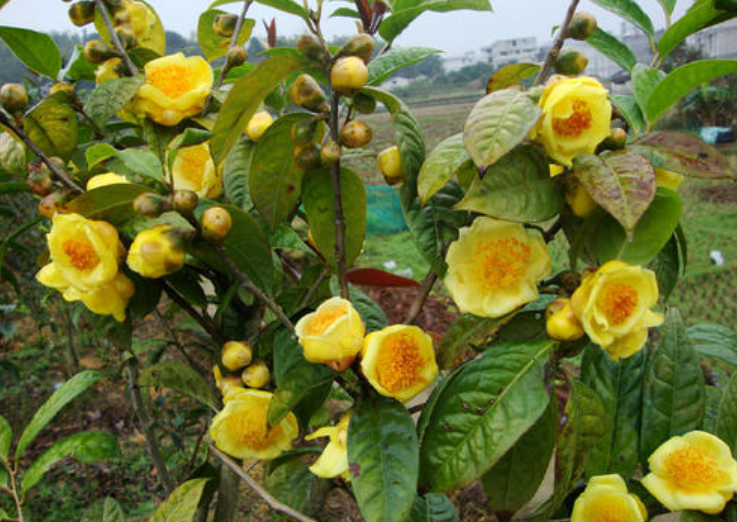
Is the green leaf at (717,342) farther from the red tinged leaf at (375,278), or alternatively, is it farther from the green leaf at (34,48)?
the green leaf at (34,48)

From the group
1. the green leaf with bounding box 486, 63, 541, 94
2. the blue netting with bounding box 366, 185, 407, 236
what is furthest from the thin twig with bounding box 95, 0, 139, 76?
the blue netting with bounding box 366, 185, 407, 236

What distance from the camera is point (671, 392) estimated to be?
0.54 meters

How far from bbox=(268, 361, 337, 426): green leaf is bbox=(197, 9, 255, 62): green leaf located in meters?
0.44

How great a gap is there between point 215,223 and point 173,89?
0.18 m

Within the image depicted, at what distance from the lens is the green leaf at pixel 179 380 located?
65 cm

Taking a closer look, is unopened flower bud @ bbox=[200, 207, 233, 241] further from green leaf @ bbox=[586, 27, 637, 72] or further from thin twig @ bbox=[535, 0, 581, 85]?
green leaf @ bbox=[586, 27, 637, 72]

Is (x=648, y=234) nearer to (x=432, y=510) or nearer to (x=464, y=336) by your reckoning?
(x=464, y=336)

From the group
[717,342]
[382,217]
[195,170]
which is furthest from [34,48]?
[382,217]

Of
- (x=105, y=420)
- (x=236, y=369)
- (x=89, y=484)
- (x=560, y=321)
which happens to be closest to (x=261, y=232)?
(x=236, y=369)

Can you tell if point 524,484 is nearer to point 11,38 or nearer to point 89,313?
point 89,313

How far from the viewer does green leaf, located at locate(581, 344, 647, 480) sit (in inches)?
22.1

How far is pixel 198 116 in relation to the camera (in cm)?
57

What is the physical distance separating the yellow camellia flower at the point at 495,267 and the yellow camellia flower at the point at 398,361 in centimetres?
5

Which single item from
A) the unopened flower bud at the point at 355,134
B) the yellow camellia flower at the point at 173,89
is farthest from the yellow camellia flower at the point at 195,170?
the unopened flower bud at the point at 355,134
